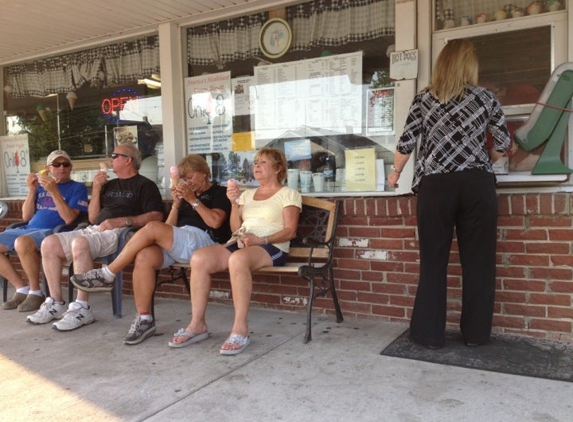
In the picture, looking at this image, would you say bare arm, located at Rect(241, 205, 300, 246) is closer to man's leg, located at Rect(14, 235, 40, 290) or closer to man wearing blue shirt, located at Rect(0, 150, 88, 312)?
man wearing blue shirt, located at Rect(0, 150, 88, 312)

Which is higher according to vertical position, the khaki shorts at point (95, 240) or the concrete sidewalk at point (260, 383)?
the khaki shorts at point (95, 240)

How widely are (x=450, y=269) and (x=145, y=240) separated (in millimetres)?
2081

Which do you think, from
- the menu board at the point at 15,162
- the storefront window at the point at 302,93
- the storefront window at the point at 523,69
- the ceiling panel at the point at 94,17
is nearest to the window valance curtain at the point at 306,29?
the storefront window at the point at 302,93

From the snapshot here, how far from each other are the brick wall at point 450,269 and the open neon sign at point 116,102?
2199mm

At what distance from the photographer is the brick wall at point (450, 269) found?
326 cm

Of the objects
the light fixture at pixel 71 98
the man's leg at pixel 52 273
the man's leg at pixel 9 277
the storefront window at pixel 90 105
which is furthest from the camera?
the light fixture at pixel 71 98

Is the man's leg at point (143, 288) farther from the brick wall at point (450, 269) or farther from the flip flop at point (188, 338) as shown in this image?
the brick wall at point (450, 269)

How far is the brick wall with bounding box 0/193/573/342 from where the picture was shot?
3.26 m

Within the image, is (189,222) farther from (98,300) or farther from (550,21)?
(550,21)

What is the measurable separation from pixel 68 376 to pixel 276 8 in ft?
10.7

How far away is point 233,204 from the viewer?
3.75m

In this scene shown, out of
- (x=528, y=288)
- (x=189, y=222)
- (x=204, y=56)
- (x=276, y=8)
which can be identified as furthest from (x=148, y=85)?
(x=528, y=288)

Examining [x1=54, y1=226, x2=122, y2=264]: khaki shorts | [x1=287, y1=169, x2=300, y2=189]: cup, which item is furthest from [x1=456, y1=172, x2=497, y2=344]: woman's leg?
[x1=54, y1=226, x2=122, y2=264]: khaki shorts

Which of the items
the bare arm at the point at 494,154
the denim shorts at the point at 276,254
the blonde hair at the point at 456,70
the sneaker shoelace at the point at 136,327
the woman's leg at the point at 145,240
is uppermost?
the blonde hair at the point at 456,70
